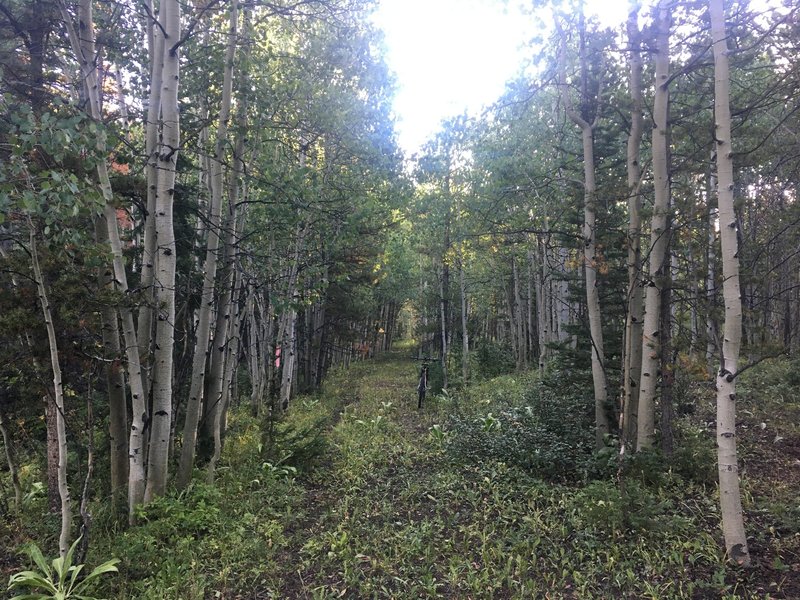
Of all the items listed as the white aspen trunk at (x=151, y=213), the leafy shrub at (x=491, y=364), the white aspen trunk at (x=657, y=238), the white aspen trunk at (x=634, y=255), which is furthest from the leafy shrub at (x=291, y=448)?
the leafy shrub at (x=491, y=364)

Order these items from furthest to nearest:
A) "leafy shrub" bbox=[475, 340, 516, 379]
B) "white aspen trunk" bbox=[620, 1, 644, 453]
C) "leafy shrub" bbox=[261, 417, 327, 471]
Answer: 1. "leafy shrub" bbox=[475, 340, 516, 379]
2. "leafy shrub" bbox=[261, 417, 327, 471]
3. "white aspen trunk" bbox=[620, 1, 644, 453]

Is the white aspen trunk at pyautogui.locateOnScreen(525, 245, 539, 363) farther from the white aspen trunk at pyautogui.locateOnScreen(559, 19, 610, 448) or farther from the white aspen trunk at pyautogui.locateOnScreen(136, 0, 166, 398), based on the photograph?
the white aspen trunk at pyautogui.locateOnScreen(136, 0, 166, 398)

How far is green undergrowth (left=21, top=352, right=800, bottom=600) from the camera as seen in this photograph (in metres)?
4.17

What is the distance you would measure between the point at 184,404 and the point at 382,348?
30.7 metres

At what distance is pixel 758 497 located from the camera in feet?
17.9

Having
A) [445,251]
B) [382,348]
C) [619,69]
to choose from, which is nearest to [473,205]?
[445,251]

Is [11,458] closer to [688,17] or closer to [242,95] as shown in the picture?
[242,95]

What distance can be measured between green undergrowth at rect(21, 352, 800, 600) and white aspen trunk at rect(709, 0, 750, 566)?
1.16 feet

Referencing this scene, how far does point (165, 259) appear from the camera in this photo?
5242mm

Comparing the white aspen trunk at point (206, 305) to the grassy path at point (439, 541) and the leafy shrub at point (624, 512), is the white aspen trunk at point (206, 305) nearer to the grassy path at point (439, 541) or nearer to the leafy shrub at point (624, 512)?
the grassy path at point (439, 541)

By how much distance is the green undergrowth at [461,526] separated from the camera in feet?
13.7

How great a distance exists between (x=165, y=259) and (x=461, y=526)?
4544 millimetres

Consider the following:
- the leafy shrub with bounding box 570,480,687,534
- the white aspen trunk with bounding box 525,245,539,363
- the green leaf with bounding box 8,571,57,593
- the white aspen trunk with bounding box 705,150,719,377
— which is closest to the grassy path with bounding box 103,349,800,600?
the leafy shrub with bounding box 570,480,687,534

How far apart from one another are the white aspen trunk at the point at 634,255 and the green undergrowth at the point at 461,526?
33.1 inches
